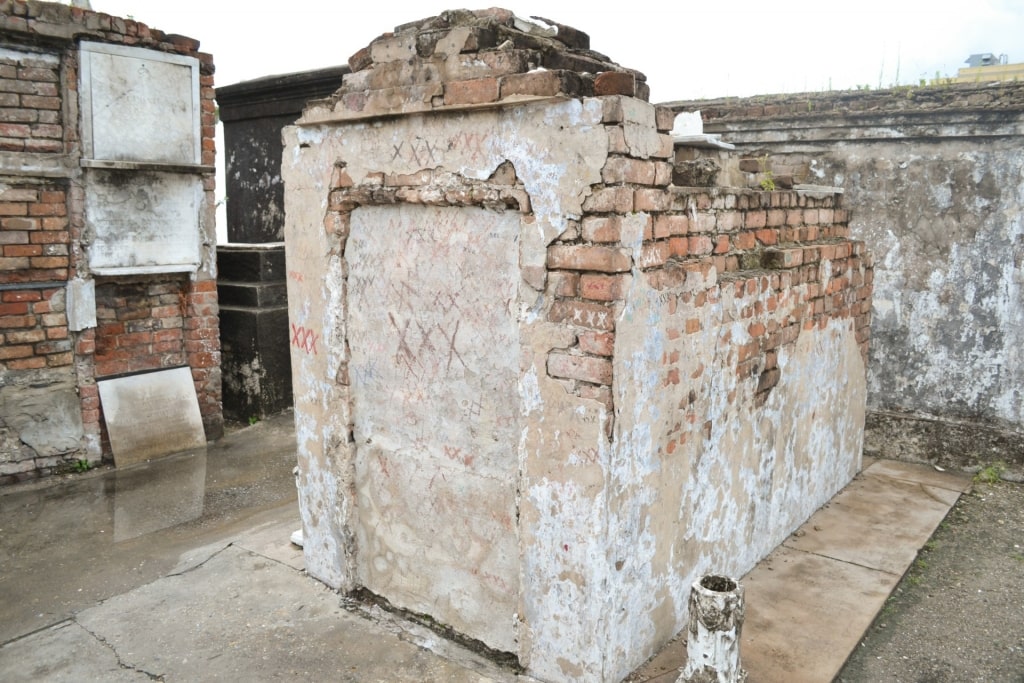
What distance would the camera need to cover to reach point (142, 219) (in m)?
Answer: 5.61

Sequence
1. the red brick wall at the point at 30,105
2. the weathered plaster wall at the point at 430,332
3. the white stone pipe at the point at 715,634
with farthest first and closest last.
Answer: the red brick wall at the point at 30,105 → the weathered plaster wall at the point at 430,332 → the white stone pipe at the point at 715,634

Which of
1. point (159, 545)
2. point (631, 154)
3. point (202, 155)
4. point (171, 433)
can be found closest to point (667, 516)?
point (631, 154)

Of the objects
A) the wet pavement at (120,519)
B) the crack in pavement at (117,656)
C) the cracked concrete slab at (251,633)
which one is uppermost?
the cracked concrete slab at (251,633)

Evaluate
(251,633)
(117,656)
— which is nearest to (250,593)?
(251,633)

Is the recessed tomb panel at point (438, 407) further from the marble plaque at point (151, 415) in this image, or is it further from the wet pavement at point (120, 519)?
the marble plaque at point (151, 415)

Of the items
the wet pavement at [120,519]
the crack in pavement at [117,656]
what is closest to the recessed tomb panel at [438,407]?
the crack in pavement at [117,656]

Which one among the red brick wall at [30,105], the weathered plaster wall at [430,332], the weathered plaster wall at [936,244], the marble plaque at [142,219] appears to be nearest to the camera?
the weathered plaster wall at [430,332]

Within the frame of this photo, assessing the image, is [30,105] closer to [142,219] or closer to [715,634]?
[142,219]

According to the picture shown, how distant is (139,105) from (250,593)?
3.62 m

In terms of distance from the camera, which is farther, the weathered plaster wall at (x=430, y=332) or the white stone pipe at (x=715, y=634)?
the weathered plaster wall at (x=430, y=332)

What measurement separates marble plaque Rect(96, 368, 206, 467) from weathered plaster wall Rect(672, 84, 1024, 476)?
4563 mm

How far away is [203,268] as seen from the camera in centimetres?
605

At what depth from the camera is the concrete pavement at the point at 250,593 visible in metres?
3.13

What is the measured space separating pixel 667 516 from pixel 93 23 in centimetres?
484
